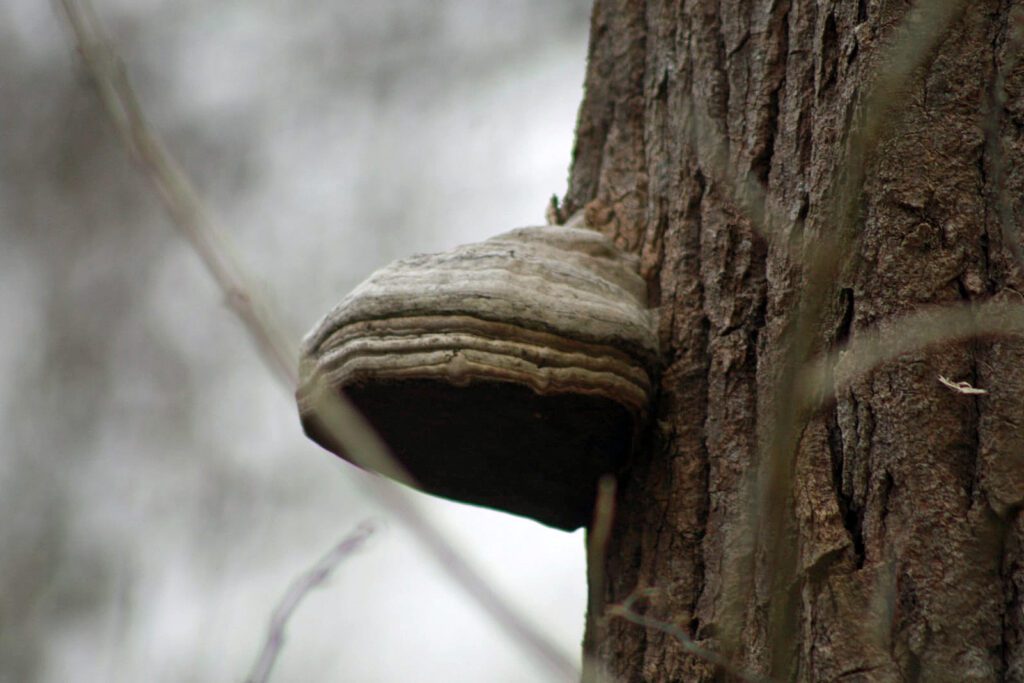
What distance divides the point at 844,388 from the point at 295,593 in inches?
42.8

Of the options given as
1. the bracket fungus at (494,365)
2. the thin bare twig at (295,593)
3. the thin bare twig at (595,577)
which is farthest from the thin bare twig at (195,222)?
the thin bare twig at (595,577)

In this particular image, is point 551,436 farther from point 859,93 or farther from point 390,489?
point 390,489

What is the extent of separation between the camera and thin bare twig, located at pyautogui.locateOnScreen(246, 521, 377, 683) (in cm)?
154

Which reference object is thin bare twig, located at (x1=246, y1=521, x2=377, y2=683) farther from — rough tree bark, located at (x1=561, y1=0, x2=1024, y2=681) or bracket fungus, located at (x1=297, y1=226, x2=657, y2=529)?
rough tree bark, located at (x1=561, y1=0, x2=1024, y2=681)

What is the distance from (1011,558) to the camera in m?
1.91

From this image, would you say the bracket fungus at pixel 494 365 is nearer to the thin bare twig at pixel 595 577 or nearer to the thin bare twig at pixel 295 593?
the thin bare twig at pixel 595 577

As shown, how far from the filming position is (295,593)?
174 cm

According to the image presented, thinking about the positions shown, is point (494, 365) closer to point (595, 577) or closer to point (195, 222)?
point (595, 577)

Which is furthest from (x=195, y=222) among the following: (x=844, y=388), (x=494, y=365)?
(x=844, y=388)

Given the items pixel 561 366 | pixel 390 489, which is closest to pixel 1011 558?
pixel 561 366

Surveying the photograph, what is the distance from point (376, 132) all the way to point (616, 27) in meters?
6.10

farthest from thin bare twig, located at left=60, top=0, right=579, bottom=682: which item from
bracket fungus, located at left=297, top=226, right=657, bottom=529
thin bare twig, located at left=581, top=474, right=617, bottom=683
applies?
thin bare twig, located at left=581, top=474, right=617, bottom=683

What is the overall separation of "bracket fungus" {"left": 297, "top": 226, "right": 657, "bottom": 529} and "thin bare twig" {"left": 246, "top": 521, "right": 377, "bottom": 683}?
1.46ft

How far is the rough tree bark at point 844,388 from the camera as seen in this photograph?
1.99m
